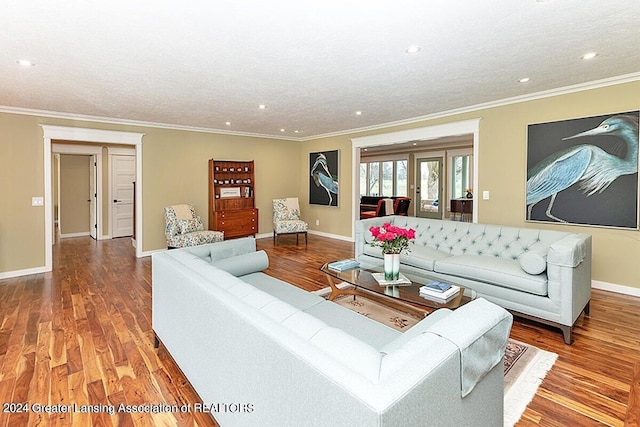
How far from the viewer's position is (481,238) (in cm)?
394

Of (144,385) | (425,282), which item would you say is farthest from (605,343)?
(144,385)

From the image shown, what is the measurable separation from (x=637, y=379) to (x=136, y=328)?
12.9 ft

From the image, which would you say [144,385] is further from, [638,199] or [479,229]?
[638,199]

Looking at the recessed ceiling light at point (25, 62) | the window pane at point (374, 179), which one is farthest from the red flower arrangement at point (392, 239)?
the window pane at point (374, 179)

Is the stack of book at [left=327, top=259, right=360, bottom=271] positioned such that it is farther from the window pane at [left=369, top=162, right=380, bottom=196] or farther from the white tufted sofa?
the window pane at [left=369, top=162, right=380, bottom=196]

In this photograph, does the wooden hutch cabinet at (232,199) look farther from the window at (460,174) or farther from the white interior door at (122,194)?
the window at (460,174)

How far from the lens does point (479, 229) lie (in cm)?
402

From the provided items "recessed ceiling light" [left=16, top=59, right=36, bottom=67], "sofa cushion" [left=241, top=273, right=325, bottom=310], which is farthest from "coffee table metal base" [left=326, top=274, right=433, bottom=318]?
"recessed ceiling light" [left=16, top=59, right=36, bottom=67]

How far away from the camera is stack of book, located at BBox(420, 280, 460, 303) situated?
2.59 metres

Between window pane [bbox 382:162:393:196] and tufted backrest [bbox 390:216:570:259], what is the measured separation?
7.24m

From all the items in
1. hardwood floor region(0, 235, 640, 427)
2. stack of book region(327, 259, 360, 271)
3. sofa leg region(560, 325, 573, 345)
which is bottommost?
hardwood floor region(0, 235, 640, 427)

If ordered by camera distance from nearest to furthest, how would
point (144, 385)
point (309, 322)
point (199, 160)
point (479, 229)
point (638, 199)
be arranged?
point (309, 322) → point (144, 385) → point (638, 199) → point (479, 229) → point (199, 160)

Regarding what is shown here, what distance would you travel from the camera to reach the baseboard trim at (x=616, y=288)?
380 centimetres

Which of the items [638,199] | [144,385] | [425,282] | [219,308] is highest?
[638,199]
